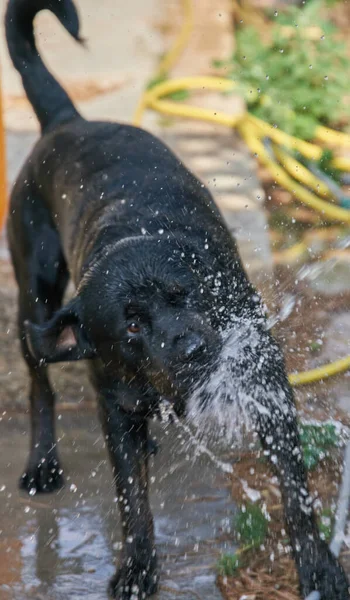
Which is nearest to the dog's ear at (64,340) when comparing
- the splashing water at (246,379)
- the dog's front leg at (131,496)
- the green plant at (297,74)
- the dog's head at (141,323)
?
the dog's head at (141,323)

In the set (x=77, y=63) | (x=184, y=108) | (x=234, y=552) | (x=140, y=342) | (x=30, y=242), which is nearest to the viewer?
(x=140, y=342)

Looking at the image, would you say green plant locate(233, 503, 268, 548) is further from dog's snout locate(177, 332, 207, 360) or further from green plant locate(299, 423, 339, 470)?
dog's snout locate(177, 332, 207, 360)

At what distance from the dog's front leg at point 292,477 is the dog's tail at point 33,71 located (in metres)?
1.63

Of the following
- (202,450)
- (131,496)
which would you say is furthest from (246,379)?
(202,450)

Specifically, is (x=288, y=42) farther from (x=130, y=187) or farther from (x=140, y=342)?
(x=140, y=342)

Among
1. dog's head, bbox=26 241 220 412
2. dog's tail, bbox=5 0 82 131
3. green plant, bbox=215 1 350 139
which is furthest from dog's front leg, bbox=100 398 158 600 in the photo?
green plant, bbox=215 1 350 139

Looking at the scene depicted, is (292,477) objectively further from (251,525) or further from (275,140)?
(275,140)

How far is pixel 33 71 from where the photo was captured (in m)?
4.27

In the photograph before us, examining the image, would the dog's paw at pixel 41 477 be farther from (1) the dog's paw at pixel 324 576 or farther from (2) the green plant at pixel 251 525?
(1) the dog's paw at pixel 324 576

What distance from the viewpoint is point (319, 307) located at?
4.91 m

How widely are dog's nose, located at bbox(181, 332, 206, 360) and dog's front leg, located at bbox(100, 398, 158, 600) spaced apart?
1.45 ft

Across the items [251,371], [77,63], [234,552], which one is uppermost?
[251,371]

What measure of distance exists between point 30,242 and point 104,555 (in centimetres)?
139

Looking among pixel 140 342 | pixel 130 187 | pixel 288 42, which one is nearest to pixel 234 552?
pixel 140 342
